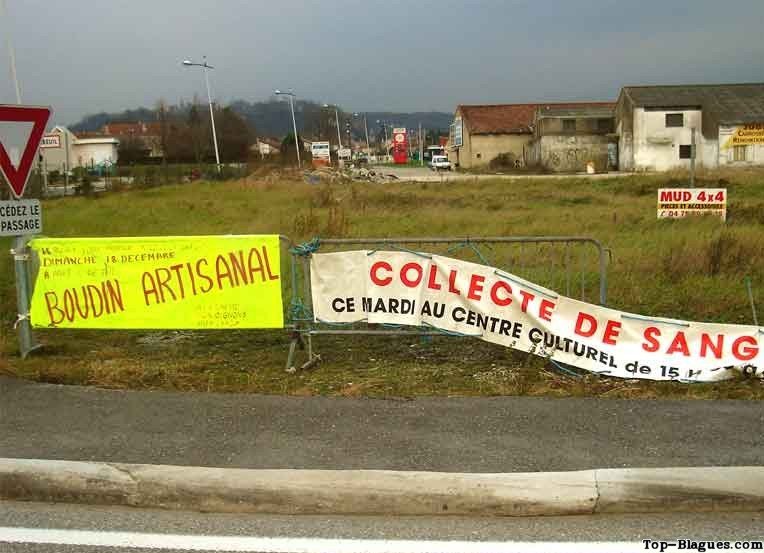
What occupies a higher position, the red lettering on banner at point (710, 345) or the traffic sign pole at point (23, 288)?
the traffic sign pole at point (23, 288)

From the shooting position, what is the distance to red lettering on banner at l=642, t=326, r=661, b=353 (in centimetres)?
733

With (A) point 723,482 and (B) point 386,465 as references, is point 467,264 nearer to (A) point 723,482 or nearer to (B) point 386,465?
(B) point 386,465

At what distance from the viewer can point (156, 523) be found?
459cm

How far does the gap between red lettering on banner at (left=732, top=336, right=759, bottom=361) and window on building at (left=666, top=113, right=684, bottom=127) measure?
67.1 meters

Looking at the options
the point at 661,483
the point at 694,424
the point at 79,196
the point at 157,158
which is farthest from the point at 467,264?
the point at 157,158

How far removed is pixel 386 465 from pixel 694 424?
2399mm

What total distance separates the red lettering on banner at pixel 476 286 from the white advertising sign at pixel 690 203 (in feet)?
48.7

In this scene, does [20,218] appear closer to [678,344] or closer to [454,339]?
[454,339]

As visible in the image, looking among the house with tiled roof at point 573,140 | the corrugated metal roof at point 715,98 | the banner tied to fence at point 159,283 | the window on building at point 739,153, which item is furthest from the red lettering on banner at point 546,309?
the house with tiled roof at point 573,140

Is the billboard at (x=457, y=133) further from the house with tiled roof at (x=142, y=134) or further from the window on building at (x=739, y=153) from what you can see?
the window on building at (x=739, y=153)

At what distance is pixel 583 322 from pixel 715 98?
6997cm

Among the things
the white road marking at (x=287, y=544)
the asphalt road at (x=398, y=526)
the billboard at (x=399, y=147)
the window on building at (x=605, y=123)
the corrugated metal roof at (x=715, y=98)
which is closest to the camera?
the white road marking at (x=287, y=544)

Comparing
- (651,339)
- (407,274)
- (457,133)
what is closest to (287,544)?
(407,274)

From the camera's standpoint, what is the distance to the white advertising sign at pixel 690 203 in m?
21.0
